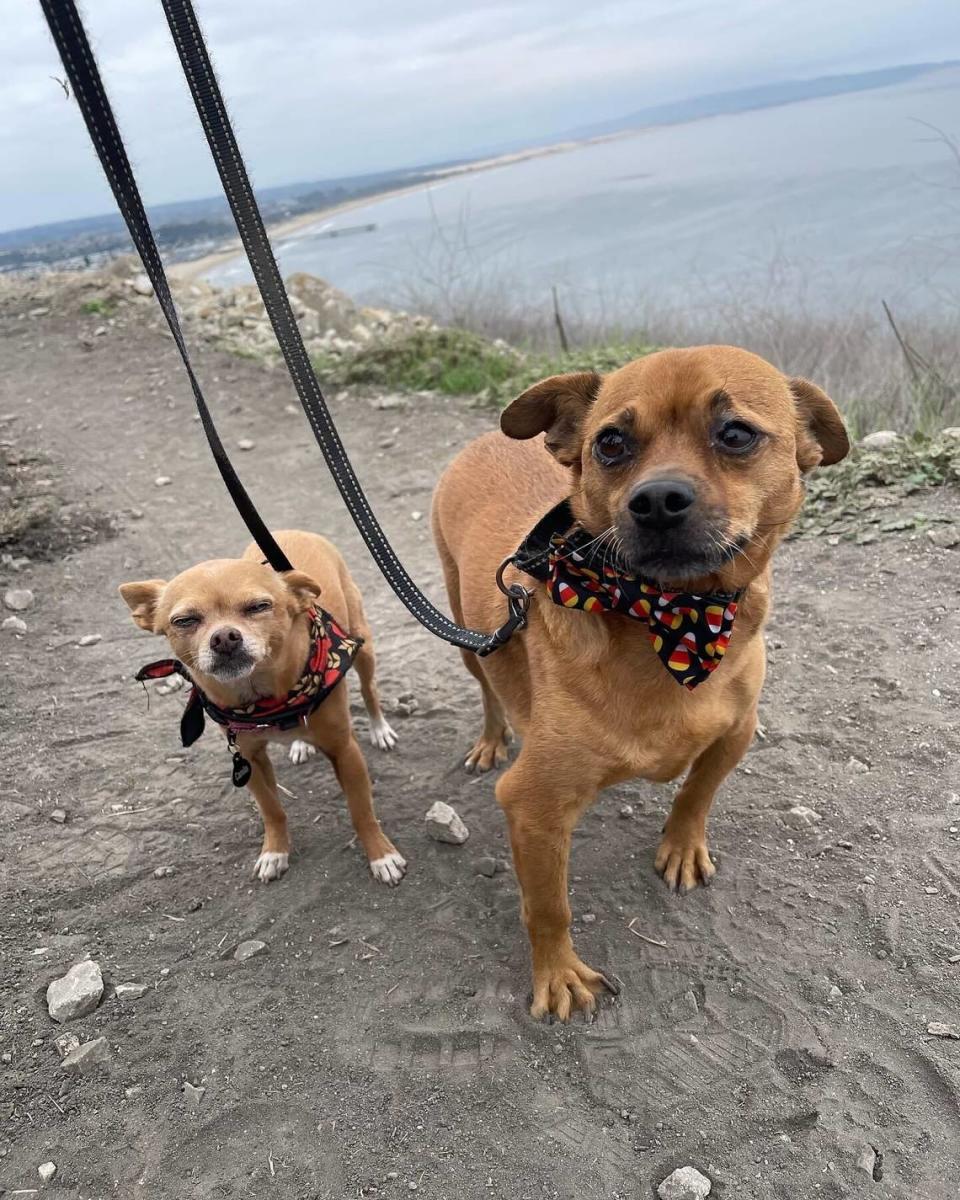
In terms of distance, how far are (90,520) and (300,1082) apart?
5.34m

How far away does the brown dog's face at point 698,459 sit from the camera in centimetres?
212

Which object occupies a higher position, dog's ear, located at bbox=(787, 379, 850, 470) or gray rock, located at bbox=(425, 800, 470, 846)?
dog's ear, located at bbox=(787, 379, 850, 470)

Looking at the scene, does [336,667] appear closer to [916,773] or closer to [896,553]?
[916,773]

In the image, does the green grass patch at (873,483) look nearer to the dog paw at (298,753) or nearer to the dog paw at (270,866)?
the dog paw at (298,753)

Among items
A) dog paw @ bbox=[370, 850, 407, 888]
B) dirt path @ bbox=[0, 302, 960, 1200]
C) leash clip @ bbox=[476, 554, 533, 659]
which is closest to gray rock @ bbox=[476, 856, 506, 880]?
dirt path @ bbox=[0, 302, 960, 1200]

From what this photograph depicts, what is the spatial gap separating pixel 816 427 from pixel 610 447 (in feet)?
2.25

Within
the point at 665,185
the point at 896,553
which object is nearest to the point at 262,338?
the point at 896,553

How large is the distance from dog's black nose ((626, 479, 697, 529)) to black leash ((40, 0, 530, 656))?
0.65 meters

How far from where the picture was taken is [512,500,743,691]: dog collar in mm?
2293

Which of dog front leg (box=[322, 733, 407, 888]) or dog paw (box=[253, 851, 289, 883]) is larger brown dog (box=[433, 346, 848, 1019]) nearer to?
dog front leg (box=[322, 733, 407, 888])

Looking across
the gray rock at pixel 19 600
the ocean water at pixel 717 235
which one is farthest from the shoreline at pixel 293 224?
the gray rock at pixel 19 600

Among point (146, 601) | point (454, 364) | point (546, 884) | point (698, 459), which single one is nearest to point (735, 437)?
point (698, 459)

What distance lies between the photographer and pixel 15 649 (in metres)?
5.02

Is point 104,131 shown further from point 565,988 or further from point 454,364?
point 454,364
